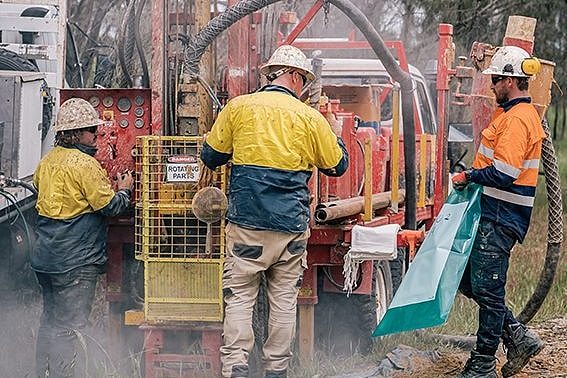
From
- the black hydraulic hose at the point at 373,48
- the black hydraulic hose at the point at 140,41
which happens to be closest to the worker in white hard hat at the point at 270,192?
the black hydraulic hose at the point at 373,48

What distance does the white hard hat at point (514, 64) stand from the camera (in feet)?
20.7

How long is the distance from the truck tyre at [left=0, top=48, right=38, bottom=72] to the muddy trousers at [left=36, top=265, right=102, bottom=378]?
2.38 m

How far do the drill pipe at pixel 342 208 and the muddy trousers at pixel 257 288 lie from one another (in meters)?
0.39

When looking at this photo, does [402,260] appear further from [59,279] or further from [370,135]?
[59,279]

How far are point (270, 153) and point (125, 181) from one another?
1.19 m

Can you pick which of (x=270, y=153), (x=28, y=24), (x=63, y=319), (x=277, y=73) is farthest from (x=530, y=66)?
→ (x=28, y=24)

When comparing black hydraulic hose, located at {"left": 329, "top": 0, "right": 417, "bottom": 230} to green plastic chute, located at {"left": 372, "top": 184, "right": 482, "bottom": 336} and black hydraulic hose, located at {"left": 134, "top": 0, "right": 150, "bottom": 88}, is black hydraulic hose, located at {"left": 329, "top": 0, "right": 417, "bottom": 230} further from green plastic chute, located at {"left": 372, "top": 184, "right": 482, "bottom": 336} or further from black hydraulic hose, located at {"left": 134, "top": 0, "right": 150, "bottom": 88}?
black hydraulic hose, located at {"left": 134, "top": 0, "right": 150, "bottom": 88}

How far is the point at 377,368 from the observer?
6.74 metres

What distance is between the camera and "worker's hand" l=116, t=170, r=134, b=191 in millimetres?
6578

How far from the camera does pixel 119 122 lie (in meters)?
6.89

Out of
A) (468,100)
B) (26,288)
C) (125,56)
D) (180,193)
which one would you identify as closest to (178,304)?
(180,193)

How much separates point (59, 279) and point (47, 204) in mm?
450

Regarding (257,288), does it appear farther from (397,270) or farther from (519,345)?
(397,270)

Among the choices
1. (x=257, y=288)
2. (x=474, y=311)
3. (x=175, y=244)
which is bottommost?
(x=474, y=311)
